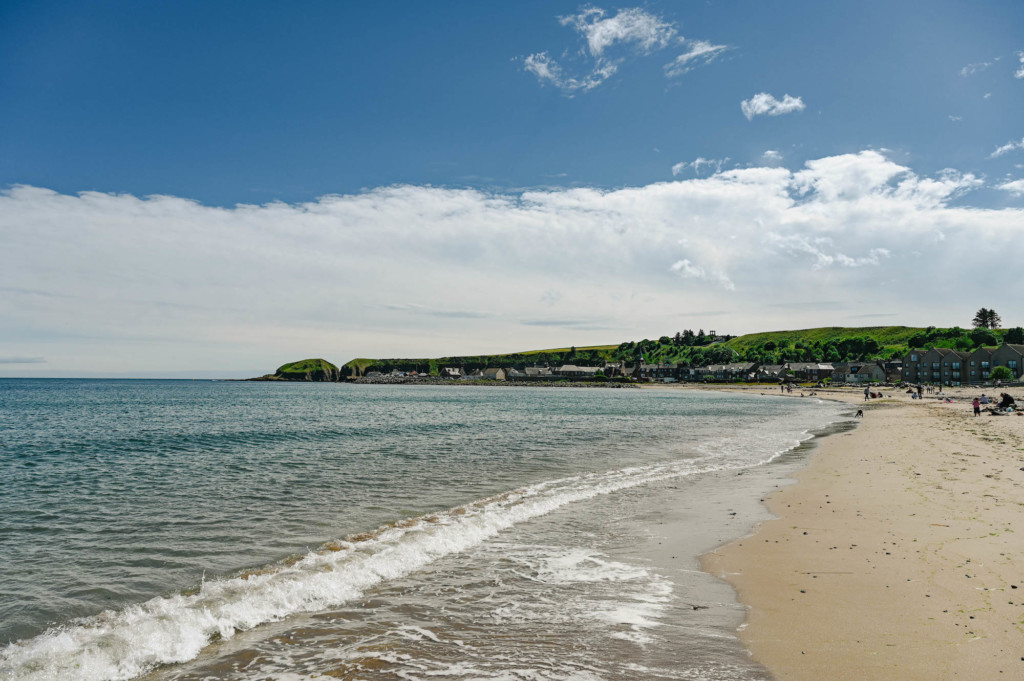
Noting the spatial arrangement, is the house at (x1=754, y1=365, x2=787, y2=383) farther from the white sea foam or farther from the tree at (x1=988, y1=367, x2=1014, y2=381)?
the white sea foam

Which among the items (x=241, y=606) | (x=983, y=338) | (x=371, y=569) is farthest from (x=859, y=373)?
(x=241, y=606)

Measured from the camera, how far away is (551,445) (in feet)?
98.1

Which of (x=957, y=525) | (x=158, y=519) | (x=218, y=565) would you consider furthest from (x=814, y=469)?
(x=158, y=519)

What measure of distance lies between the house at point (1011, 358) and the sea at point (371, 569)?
151m

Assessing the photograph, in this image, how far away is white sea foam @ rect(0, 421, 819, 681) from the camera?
6785 millimetres

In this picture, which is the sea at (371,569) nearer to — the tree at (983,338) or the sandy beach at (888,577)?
the sandy beach at (888,577)

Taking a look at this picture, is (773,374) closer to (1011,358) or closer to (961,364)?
(961,364)

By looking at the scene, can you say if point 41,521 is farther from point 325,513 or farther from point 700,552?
point 700,552

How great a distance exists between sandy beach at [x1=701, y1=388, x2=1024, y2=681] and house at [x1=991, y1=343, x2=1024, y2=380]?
5966 inches

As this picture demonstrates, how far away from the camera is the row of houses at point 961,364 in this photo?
437ft

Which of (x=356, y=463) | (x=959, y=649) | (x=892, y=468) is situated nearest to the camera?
(x=959, y=649)

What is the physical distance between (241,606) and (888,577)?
32.7ft

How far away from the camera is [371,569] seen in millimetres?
9906

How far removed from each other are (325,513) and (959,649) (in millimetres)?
12768
